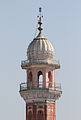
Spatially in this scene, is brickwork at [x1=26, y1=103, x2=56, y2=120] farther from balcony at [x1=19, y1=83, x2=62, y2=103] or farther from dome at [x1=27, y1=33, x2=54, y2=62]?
dome at [x1=27, y1=33, x2=54, y2=62]

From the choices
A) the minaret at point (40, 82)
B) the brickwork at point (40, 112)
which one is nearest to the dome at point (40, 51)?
the minaret at point (40, 82)

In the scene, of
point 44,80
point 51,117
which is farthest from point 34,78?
point 51,117

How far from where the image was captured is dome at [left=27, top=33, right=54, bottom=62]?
51281 mm

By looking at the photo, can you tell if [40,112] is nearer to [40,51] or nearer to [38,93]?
[38,93]

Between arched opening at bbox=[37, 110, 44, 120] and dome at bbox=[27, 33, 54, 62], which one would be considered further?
dome at bbox=[27, 33, 54, 62]

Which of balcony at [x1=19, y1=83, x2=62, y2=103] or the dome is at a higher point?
the dome

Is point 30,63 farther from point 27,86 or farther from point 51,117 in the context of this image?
point 51,117

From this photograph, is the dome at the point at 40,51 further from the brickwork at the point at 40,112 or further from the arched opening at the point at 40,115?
the arched opening at the point at 40,115

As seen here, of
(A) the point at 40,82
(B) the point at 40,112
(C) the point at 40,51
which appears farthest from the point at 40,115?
(C) the point at 40,51

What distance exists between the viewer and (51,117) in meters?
50.4

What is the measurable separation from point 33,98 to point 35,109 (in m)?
1.34

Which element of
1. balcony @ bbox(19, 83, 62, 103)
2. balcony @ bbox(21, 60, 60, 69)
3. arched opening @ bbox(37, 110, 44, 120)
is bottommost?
arched opening @ bbox(37, 110, 44, 120)

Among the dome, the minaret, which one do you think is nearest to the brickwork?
the minaret

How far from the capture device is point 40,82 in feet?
167
